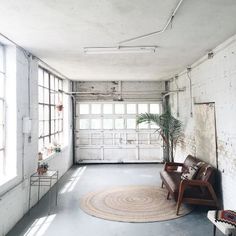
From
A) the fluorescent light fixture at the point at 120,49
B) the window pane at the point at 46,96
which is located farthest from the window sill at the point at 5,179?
the window pane at the point at 46,96

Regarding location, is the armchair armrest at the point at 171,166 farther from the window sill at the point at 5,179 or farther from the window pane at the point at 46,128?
the window sill at the point at 5,179

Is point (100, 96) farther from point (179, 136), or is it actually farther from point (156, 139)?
point (179, 136)

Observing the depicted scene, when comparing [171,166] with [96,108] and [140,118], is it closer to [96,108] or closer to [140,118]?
[140,118]

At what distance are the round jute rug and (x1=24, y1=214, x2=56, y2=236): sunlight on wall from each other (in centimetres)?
66

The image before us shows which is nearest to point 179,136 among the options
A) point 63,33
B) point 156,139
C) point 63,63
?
point 156,139

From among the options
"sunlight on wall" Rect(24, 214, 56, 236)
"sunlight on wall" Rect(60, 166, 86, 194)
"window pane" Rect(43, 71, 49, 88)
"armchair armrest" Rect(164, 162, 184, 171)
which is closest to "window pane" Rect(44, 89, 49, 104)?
"window pane" Rect(43, 71, 49, 88)

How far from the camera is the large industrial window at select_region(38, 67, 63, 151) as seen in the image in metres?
5.61

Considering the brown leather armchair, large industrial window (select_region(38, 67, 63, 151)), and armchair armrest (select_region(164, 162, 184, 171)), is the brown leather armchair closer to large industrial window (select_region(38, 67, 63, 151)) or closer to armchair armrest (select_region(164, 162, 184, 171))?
armchair armrest (select_region(164, 162, 184, 171))

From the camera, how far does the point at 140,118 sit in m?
6.89

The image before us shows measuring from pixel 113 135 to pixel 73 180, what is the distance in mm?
2632

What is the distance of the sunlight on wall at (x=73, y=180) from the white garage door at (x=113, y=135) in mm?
906

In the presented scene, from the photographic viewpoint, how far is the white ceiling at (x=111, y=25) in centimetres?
258

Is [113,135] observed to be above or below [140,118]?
below

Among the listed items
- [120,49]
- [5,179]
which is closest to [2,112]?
[5,179]
